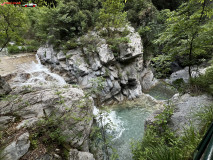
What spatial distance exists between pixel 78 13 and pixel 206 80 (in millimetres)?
11544

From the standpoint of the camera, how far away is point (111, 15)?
10.3 meters

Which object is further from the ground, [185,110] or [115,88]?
[185,110]

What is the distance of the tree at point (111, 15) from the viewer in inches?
378

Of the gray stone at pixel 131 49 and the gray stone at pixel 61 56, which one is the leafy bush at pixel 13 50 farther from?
the gray stone at pixel 131 49

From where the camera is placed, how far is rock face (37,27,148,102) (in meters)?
9.38

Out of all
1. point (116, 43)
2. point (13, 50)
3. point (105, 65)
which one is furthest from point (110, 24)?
point (13, 50)

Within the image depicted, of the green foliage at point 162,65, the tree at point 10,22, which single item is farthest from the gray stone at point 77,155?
the tree at point 10,22

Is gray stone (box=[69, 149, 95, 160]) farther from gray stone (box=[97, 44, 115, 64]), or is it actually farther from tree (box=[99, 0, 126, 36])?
tree (box=[99, 0, 126, 36])

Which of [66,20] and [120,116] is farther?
[66,20]

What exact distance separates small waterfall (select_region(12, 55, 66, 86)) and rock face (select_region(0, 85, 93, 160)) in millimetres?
2366

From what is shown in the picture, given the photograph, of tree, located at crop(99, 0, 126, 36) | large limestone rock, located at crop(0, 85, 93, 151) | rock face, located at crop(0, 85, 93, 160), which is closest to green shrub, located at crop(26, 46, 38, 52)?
tree, located at crop(99, 0, 126, 36)

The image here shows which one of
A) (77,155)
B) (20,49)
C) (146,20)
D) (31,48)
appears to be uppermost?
(146,20)

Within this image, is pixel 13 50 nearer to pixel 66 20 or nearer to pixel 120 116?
pixel 66 20

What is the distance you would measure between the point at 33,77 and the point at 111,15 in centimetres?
936
